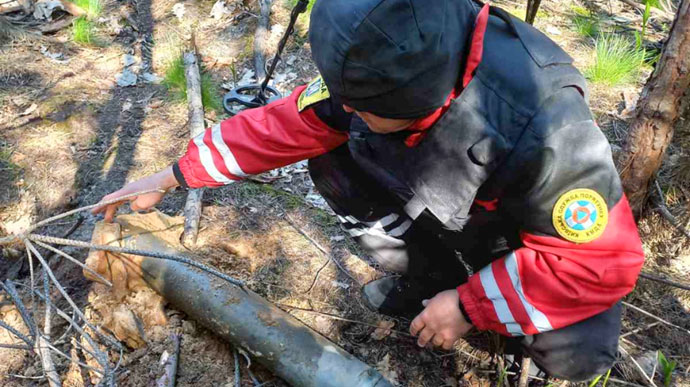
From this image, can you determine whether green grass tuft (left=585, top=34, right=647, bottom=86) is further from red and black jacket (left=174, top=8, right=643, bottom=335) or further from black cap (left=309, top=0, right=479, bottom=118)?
black cap (left=309, top=0, right=479, bottom=118)

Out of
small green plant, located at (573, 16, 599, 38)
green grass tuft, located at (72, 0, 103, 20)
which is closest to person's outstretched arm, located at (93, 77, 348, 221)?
small green plant, located at (573, 16, 599, 38)

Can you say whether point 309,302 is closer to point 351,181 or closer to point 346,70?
point 351,181

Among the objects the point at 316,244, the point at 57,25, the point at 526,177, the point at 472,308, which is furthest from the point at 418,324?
the point at 57,25

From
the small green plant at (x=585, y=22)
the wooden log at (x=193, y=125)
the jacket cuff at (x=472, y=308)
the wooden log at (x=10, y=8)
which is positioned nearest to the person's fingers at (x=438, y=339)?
the jacket cuff at (x=472, y=308)

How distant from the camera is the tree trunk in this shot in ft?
7.50

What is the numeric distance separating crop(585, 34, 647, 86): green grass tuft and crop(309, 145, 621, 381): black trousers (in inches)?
96.8

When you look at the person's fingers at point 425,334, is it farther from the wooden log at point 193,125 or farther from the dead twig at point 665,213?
the dead twig at point 665,213

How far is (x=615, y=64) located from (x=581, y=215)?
3.03 metres

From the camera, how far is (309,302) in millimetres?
2615

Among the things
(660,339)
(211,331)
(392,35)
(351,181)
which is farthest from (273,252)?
(660,339)

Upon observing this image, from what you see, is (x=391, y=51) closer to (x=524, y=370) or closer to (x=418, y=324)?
(x=418, y=324)

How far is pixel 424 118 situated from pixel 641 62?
3.24 m

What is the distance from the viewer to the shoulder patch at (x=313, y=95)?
6.27 feet

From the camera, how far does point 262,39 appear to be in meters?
4.69
